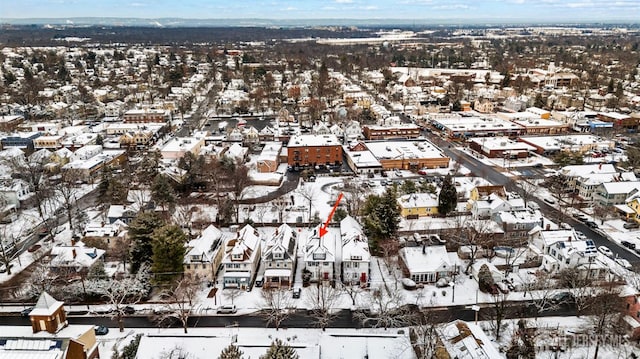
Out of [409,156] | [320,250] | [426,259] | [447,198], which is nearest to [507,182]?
[409,156]

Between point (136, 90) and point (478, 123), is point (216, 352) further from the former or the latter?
point (136, 90)

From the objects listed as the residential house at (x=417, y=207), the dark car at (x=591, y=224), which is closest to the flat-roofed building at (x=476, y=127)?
the residential house at (x=417, y=207)

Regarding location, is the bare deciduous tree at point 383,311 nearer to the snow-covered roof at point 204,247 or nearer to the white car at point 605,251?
the snow-covered roof at point 204,247

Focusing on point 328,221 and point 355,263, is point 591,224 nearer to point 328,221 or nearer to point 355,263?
point 328,221

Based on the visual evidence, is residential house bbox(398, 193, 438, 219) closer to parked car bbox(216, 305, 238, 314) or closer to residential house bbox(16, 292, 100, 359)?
parked car bbox(216, 305, 238, 314)

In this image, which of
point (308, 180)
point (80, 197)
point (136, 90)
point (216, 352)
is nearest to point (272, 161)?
point (308, 180)

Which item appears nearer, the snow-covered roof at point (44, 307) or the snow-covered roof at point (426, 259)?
the snow-covered roof at point (44, 307)
